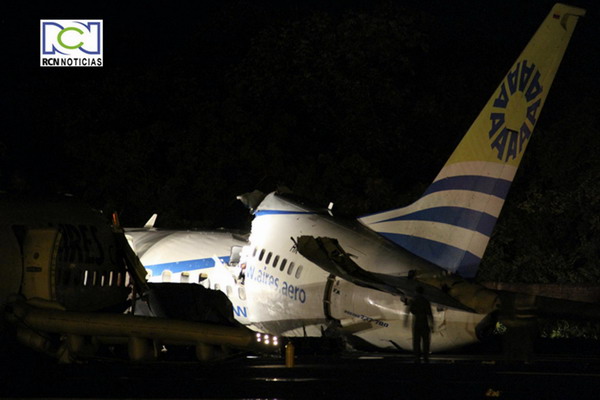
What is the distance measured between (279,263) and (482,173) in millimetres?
5124

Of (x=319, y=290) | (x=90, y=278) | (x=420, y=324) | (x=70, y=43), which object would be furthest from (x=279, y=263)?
(x=70, y=43)

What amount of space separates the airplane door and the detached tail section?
10.8 metres

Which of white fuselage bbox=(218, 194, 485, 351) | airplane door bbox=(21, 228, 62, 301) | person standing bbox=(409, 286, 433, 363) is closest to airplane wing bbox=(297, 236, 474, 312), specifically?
person standing bbox=(409, 286, 433, 363)

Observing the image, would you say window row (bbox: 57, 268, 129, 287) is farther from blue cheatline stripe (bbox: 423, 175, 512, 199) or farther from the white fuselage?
blue cheatline stripe (bbox: 423, 175, 512, 199)

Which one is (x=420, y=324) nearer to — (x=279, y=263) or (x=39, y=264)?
(x=279, y=263)

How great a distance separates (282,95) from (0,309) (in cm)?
2760

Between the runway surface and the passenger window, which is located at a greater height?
the passenger window

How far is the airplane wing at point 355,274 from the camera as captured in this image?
24016 mm

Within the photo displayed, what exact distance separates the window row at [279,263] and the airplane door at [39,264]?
1103 centimetres

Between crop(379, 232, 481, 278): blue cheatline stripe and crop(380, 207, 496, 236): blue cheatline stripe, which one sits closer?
crop(379, 232, 481, 278): blue cheatline stripe

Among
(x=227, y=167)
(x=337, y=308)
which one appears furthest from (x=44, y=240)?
(x=227, y=167)

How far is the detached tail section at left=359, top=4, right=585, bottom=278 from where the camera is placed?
2592cm

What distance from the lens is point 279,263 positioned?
28250 millimetres

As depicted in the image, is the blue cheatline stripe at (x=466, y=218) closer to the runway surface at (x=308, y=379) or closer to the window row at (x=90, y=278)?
the runway surface at (x=308, y=379)
